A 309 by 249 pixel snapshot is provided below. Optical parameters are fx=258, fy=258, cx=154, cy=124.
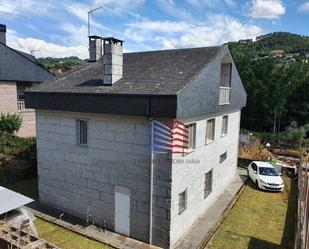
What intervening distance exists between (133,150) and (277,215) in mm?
8434

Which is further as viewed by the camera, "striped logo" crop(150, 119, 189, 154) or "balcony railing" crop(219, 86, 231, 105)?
"balcony railing" crop(219, 86, 231, 105)

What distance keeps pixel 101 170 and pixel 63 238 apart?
9.77 ft

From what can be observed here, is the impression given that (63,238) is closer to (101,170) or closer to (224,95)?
(101,170)

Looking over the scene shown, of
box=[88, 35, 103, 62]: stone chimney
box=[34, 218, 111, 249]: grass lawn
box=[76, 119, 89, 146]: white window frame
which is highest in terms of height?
box=[88, 35, 103, 62]: stone chimney

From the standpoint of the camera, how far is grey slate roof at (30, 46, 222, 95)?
32.0ft

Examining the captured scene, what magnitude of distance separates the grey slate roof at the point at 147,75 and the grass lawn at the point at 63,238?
19.1ft

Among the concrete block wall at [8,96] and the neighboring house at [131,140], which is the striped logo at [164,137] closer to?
the neighboring house at [131,140]

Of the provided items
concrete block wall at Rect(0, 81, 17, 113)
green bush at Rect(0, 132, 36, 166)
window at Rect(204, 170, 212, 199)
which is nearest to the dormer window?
window at Rect(204, 170, 212, 199)

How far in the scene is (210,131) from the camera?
13.3 meters

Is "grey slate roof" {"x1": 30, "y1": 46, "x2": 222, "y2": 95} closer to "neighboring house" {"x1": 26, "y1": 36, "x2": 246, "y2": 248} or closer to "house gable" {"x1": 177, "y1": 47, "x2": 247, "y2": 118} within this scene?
"neighboring house" {"x1": 26, "y1": 36, "x2": 246, "y2": 248}

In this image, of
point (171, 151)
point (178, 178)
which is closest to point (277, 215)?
point (178, 178)

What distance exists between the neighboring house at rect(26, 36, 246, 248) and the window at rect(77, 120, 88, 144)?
44 millimetres

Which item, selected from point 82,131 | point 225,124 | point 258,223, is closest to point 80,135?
point 82,131

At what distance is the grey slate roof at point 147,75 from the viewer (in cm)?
975
